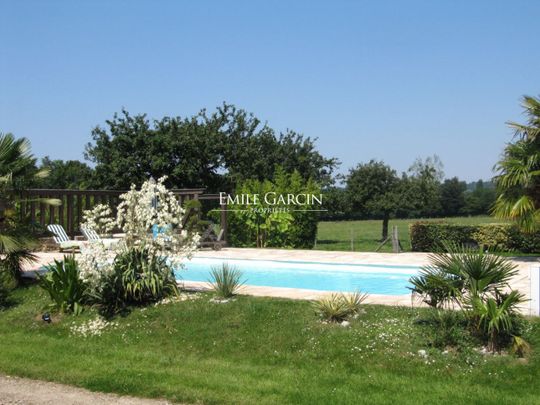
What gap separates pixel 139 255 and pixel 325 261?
791 cm

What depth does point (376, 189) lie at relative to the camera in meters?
27.5

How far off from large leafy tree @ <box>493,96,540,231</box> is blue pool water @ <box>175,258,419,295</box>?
119 inches

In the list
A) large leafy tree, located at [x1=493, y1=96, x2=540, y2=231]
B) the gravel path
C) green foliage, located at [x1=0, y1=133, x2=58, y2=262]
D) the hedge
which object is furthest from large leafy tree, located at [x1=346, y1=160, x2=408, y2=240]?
the gravel path

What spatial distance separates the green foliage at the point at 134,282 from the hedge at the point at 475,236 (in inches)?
444

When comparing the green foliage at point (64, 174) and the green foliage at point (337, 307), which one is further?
the green foliage at point (64, 174)

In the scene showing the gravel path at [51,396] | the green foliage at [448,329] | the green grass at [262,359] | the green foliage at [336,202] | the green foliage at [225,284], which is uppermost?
the green foliage at [336,202]

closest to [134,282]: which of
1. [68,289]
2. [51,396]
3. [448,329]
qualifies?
[68,289]

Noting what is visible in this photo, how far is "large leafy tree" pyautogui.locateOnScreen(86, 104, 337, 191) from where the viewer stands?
2692 centimetres


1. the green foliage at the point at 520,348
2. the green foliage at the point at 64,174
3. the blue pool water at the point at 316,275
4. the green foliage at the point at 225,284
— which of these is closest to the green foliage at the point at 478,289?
the green foliage at the point at 520,348

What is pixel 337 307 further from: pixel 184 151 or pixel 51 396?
pixel 184 151

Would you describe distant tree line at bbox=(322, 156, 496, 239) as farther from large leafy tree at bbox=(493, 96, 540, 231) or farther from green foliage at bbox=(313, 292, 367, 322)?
green foliage at bbox=(313, 292, 367, 322)

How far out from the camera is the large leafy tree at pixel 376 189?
88.9 ft

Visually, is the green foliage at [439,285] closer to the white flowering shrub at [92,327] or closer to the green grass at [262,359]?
the green grass at [262,359]

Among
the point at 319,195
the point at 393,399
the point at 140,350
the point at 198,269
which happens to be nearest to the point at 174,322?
the point at 140,350
